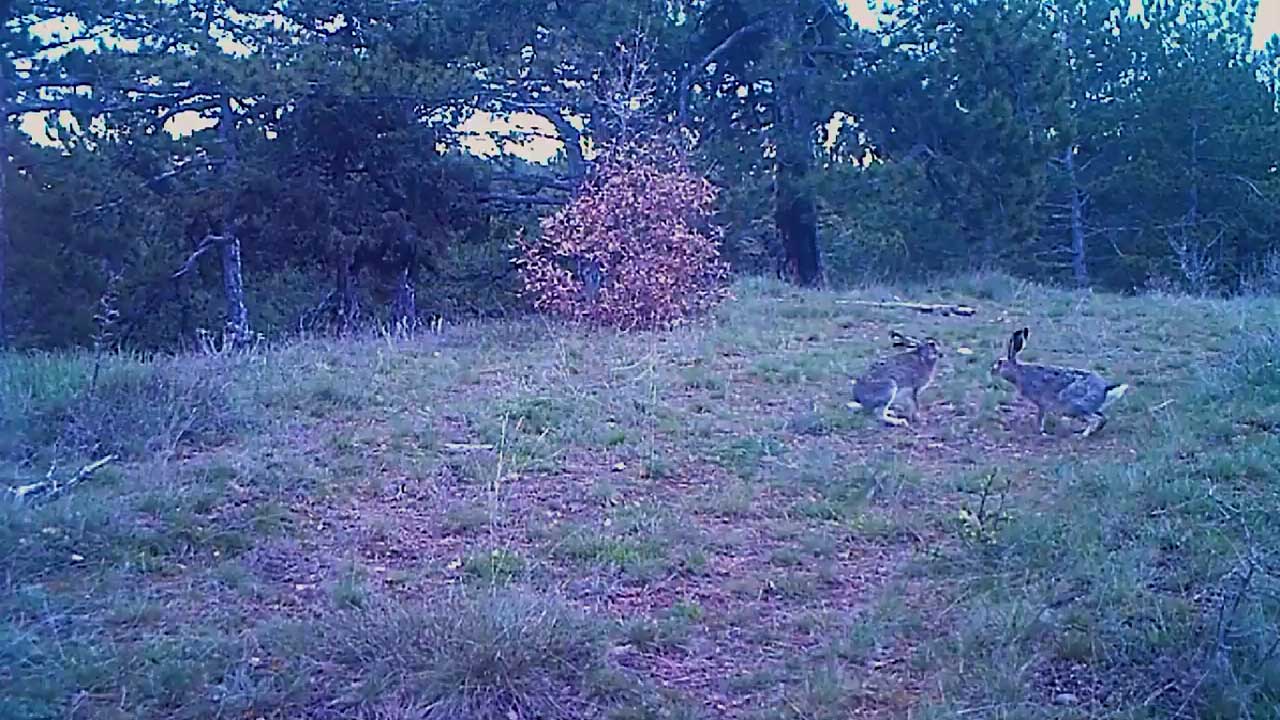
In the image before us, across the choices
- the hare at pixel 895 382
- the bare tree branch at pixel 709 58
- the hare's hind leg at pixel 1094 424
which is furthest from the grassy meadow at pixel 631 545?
the bare tree branch at pixel 709 58

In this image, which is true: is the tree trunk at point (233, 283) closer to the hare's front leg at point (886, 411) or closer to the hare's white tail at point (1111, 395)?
the hare's front leg at point (886, 411)

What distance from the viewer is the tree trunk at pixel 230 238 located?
61.3 feet

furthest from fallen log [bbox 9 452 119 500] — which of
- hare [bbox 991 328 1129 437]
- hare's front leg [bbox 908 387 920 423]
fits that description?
hare [bbox 991 328 1129 437]

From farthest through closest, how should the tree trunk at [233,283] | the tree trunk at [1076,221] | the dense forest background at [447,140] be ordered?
the tree trunk at [1076,221] → the tree trunk at [233,283] → the dense forest background at [447,140]

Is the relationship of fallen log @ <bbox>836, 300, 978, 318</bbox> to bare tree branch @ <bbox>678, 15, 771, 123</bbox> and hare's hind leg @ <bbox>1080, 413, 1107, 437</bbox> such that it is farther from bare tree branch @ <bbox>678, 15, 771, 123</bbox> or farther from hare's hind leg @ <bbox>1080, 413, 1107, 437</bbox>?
hare's hind leg @ <bbox>1080, 413, 1107, 437</bbox>

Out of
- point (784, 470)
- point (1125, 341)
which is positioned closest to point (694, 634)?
point (784, 470)

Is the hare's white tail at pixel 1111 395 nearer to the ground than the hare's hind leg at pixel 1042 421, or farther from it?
farther from it

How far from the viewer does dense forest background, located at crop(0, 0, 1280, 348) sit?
58.3ft

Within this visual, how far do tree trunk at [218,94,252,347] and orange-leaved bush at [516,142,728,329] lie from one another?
5.89 m

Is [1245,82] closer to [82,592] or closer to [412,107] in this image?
[412,107]

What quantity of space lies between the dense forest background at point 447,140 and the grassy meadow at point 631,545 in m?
7.11

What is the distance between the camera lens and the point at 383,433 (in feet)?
27.6

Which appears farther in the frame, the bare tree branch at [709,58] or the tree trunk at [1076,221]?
the tree trunk at [1076,221]

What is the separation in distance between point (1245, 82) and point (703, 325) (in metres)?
18.1
